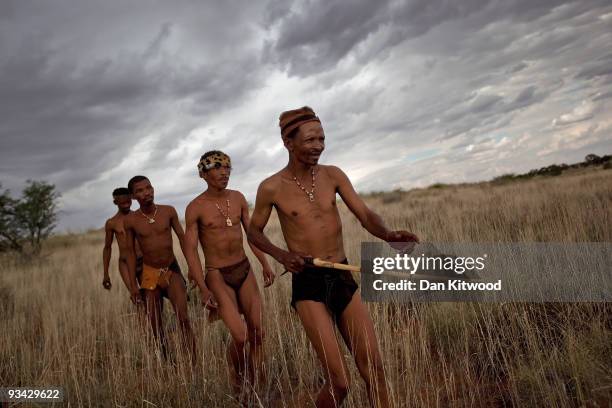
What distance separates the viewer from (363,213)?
3.19 metres

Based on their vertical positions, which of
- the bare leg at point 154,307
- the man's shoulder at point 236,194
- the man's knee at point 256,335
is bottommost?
the man's knee at point 256,335

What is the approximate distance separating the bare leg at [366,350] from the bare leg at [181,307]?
254 centimetres

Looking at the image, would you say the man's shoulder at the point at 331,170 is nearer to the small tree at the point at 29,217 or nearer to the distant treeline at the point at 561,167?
the small tree at the point at 29,217

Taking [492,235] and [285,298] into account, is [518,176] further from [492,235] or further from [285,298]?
[285,298]

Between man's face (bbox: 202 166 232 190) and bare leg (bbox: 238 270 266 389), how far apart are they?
0.93 meters

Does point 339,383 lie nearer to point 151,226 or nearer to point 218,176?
point 218,176

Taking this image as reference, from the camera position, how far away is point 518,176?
3625 centimetres

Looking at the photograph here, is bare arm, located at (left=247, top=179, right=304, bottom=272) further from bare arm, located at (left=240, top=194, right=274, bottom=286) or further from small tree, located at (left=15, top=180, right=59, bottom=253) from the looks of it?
small tree, located at (left=15, top=180, right=59, bottom=253)

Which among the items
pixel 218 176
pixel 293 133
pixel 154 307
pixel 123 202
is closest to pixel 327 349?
pixel 293 133

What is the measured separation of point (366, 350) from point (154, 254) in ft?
11.3

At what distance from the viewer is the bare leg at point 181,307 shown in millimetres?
5074

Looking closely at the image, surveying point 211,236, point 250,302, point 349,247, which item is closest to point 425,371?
point 250,302

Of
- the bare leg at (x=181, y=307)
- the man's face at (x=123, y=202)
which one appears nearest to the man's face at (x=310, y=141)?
the bare leg at (x=181, y=307)

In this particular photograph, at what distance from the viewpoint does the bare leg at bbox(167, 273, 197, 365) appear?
5.07m
